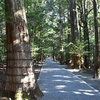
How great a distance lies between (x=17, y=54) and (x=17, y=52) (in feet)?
0.25

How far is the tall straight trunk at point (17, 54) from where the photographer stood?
6.14 meters

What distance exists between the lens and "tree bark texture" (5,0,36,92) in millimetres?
6145

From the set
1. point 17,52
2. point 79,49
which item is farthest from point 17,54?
point 79,49

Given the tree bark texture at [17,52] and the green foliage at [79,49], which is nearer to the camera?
the tree bark texture at [17,52]

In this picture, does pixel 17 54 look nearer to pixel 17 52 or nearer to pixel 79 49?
pixel 17 52

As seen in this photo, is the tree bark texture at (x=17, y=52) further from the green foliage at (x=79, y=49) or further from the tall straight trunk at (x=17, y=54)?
the green foliage at (x=79, y=49)

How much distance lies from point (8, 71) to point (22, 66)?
62cm

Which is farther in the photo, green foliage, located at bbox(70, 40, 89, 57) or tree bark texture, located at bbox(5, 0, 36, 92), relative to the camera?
green foliage, located at bbox(70, 40, 89, 57)

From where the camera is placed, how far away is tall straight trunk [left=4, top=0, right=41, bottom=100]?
614cm

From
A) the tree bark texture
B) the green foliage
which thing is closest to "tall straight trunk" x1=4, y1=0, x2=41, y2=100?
the tree bark texture

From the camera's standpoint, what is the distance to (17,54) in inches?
243

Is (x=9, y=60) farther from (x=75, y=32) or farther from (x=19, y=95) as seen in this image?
(x=75, y=32)

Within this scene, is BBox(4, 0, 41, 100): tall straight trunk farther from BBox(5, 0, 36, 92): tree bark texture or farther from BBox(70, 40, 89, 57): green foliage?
BBox(70, 40, 89, 57): green foliage

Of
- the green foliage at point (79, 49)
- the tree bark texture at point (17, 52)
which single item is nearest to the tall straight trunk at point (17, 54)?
the tree bark texture at point (17, 52)
